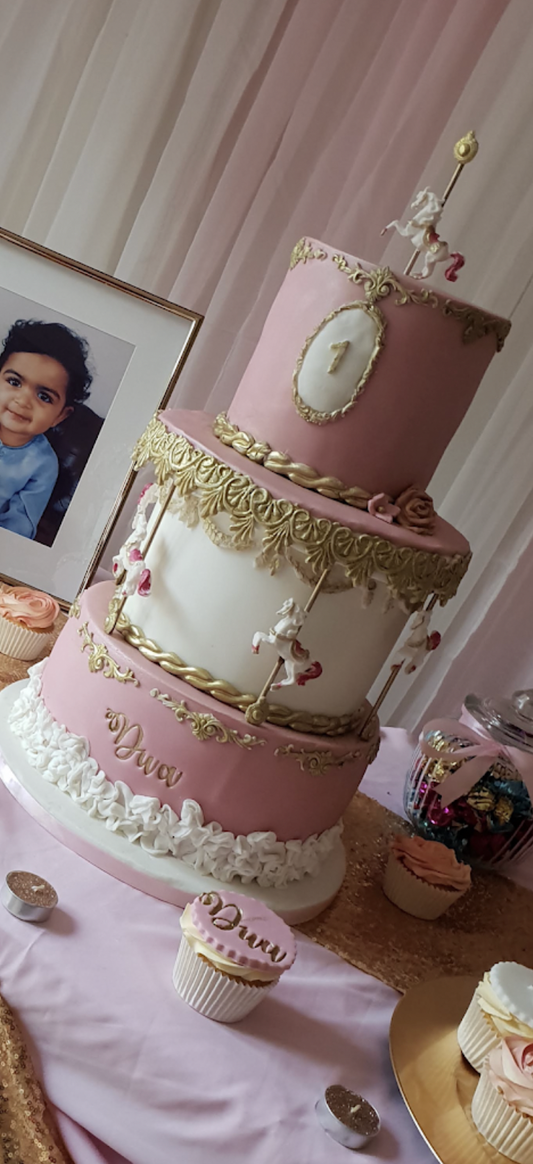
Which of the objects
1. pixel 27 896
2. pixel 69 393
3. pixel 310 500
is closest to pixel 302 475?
pixel 310 500

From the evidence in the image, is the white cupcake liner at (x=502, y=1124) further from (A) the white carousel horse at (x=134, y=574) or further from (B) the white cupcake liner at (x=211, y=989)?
→ (A) the white carousel horse at (x=134, y=574)

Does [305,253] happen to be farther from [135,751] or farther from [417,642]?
[135,751]

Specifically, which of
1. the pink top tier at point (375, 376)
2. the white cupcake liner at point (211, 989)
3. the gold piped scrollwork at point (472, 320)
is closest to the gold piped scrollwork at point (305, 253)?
the pink top tier at point (375, 376)

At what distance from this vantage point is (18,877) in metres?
1.20

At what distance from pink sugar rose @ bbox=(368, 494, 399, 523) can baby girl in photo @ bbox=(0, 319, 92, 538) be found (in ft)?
2.55

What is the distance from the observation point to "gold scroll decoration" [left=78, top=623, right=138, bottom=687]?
1345 mm

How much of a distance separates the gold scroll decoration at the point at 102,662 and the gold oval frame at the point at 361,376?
16.5 inches

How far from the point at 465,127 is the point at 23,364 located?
100 centimetres

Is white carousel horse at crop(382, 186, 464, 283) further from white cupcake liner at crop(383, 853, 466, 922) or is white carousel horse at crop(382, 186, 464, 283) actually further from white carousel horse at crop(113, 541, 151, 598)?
white cupcake liner at crop(383, 853, 466, 922)

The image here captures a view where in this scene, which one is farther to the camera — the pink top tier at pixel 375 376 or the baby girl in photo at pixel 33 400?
the baby girl in photo at pixel 33 400

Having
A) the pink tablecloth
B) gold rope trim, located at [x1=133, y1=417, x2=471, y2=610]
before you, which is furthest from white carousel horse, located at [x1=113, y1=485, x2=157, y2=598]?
the pink tablecloth

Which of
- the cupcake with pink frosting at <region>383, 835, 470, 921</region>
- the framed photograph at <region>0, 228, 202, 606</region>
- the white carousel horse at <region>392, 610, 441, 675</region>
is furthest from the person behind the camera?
the framed photograph at <region>0, 228, 202, 606</region>

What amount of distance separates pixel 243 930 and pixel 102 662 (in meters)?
0.41

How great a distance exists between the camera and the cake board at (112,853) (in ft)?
4.32
